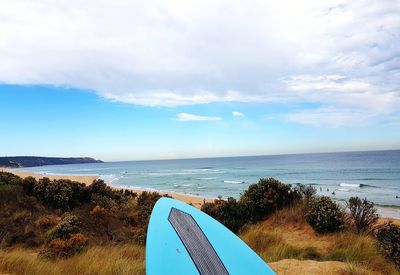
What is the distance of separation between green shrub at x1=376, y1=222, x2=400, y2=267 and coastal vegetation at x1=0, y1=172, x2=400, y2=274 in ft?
0.05

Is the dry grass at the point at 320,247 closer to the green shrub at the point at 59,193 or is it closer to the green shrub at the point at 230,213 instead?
the green shrub at the point at 230,213

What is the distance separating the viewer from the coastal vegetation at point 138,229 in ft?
16.7

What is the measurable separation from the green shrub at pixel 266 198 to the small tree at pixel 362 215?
1.90 metres

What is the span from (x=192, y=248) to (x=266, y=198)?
6.07 m

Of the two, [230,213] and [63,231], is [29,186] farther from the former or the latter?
[230,213]

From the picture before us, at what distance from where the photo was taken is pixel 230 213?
8.97m

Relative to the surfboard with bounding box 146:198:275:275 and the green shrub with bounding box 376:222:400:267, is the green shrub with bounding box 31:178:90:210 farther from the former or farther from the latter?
the green shrub with bounding box 376:222:400:267

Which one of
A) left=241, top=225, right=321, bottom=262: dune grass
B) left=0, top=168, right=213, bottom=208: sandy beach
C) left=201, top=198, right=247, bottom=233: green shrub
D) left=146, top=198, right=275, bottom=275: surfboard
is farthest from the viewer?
left=0, top=168, right=213, bottom=208: sandy beach

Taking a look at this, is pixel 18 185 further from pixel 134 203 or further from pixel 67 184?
pixel 134 203

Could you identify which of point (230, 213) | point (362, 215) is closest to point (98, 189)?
point (230, 213)

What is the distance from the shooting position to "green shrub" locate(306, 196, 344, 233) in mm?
7555

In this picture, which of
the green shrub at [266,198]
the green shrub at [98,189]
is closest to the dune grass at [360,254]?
the green shrub at [266,198]

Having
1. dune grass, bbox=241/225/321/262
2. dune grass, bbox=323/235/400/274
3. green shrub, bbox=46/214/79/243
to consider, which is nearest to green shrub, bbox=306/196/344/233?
dune grass, bbox=323/235/400/274

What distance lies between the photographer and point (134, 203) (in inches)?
456
